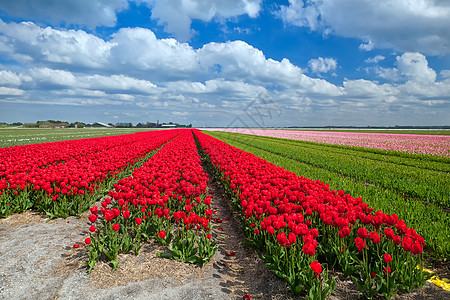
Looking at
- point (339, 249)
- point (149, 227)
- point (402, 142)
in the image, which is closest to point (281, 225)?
point (339, 249)

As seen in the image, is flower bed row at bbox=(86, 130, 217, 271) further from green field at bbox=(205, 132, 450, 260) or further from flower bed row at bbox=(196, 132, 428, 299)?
green field at bbox=(205, 132, 450, 260)

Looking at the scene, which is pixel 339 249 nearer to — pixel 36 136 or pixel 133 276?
pixel 133 276

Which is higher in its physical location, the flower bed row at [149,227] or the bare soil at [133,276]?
the flower bed row at [149,227]

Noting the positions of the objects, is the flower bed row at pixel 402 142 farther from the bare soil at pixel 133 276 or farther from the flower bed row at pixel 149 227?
the flower bed row at pixel 149 227

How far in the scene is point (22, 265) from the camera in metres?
4.23

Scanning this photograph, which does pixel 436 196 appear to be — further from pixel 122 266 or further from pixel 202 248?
pixel 122 266

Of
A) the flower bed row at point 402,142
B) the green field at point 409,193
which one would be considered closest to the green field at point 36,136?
the green field at point 409,193

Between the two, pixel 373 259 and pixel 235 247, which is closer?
pixel 373 259

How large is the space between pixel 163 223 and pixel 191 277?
173 centimetres

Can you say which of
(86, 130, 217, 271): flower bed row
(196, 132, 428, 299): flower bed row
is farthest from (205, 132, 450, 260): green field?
(86, 130, 217, 271): flower bed row

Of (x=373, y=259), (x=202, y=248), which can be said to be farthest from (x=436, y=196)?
(x=202, y=248)

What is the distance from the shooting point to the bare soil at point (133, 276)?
3555mm

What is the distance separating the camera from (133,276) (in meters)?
4.01

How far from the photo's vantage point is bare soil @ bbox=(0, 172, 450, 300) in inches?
140
